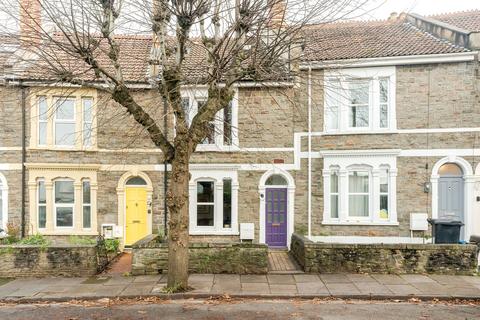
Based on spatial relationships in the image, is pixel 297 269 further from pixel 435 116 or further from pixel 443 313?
pixel 435 116

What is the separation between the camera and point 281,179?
552 inches

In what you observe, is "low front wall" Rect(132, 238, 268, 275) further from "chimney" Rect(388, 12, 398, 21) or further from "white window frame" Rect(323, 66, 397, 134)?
"chimney" Rect(388, 12, 398, 21)

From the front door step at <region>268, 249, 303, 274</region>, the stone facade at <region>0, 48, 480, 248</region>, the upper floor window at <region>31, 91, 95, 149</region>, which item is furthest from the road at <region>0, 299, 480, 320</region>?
the upper floor window at <region>31, 91, 95, 149</region>

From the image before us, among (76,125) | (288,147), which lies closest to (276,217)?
(288,147)

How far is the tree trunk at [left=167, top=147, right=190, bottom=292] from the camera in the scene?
26.8ft

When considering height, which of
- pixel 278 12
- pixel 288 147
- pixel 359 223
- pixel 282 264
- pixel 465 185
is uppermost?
pixel 278 12

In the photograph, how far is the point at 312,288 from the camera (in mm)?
8570

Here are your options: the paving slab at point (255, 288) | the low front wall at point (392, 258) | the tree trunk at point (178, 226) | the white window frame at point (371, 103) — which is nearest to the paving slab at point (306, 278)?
the low front wall at point (392, 258)

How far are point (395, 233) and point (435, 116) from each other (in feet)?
14.3

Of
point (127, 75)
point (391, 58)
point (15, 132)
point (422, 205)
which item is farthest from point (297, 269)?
point (15, 132)

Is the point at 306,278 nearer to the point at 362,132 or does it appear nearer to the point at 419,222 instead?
the point at 419,222

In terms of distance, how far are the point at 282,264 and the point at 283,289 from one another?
2.47 meters

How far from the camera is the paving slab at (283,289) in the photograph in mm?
8299

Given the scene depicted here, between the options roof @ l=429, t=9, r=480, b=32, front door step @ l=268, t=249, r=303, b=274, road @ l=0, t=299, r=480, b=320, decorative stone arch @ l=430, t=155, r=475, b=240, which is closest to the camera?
road @ l=0, t=299, r=480, b=320
